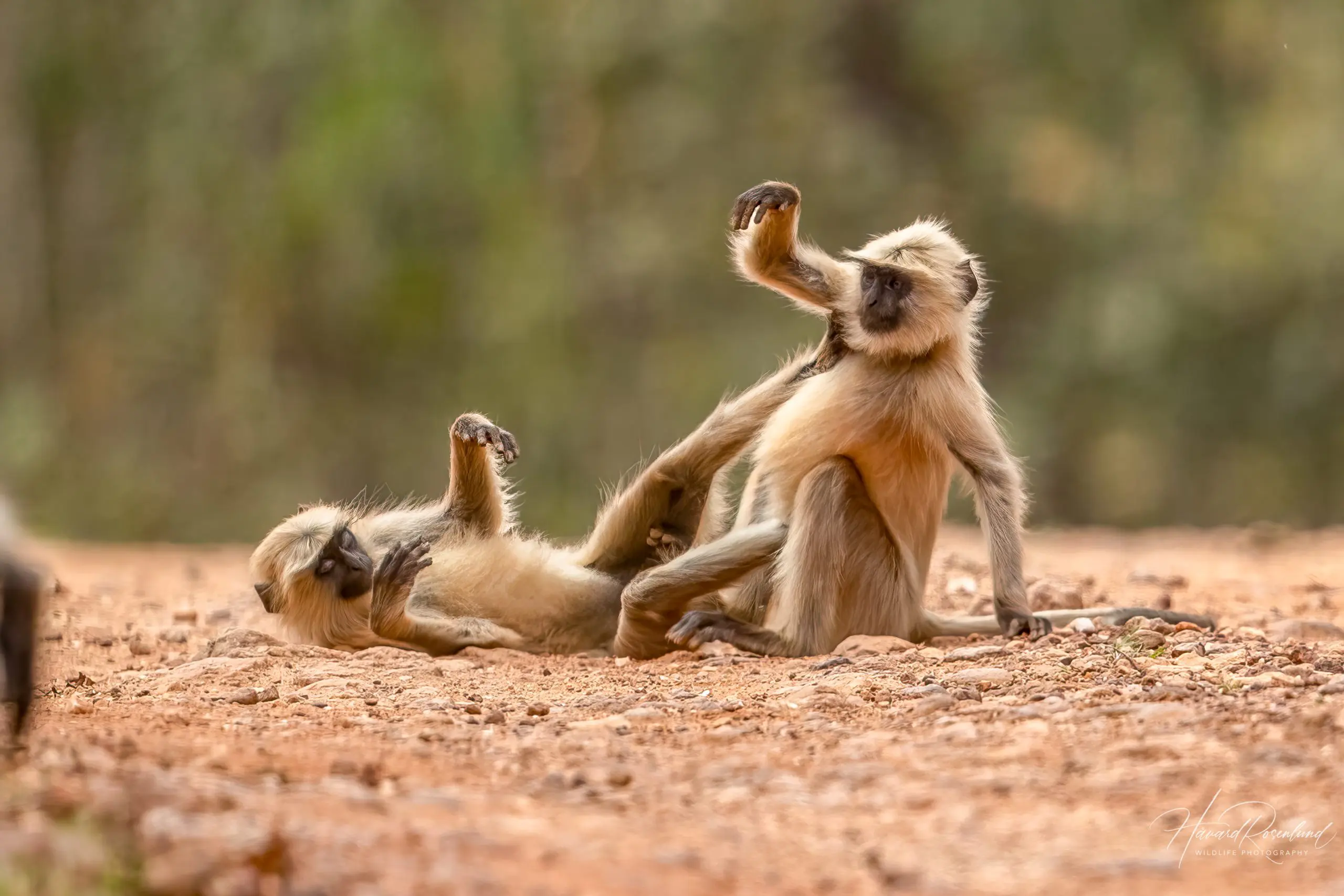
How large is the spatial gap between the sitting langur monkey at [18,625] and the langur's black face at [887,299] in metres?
3.46

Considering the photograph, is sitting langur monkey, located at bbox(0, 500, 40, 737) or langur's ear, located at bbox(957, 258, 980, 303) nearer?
→ sitting langur monkey, located at bbox(0, 500, 40, 737)

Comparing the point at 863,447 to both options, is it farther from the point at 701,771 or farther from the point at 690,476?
the point at 701,771

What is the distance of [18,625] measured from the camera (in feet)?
11.4

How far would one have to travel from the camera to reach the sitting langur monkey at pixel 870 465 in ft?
19.7

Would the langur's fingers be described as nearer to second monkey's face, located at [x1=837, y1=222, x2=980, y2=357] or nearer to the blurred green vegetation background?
second monkey's face, located at [x1=837, y1=222, x2=980, y2=357]

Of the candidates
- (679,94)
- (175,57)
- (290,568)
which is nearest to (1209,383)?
(679,94)

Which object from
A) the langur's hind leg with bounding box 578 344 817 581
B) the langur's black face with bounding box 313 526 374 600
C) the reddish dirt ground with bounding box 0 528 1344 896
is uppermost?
the langur's hind leg with bounding box 578 344 817 581

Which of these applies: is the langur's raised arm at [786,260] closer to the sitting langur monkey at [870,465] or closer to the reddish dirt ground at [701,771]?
the sitting langur monkey at [870,465]

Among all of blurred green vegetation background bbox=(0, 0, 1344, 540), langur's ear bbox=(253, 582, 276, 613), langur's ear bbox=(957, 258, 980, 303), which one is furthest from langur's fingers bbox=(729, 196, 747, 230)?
blurred green vegetation background bbox=(0, 0, 1344, 540)

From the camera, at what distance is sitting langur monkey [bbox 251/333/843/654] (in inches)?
253

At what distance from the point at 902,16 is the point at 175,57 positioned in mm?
8629

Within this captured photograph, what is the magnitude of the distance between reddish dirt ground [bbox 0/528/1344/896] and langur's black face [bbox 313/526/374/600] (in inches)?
13.7

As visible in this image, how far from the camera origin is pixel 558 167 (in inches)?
741

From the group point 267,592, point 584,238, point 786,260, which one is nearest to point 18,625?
point 267,592
